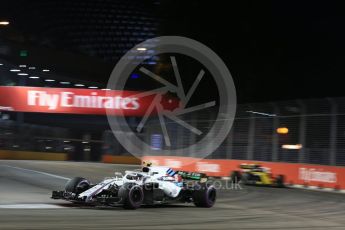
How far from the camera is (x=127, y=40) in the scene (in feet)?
438

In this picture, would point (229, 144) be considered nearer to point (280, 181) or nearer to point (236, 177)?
point (236, 177)

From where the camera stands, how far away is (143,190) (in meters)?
13.3

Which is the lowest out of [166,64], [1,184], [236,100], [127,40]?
[1,184]

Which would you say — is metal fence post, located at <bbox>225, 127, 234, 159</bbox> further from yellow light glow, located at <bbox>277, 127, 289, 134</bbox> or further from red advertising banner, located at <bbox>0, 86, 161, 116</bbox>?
red advertising banner, located at <bbox>0, 86, 161, 116</bbox>

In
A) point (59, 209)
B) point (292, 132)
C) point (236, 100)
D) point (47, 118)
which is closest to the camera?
point (59, 209)

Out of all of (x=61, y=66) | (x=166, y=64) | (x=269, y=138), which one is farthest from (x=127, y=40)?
(x=269, y=138)

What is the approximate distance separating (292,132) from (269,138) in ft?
5.26

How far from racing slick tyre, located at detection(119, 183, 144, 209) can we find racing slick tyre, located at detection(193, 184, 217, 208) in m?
1.90

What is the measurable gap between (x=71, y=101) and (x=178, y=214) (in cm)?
2471

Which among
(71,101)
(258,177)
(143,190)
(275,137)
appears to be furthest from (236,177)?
(71,101)

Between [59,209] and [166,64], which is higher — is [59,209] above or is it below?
below

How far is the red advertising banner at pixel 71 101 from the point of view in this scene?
35094mm

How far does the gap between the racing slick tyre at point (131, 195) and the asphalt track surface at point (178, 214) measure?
0.21m

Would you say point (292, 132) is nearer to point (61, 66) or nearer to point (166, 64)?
point (166, 64)
